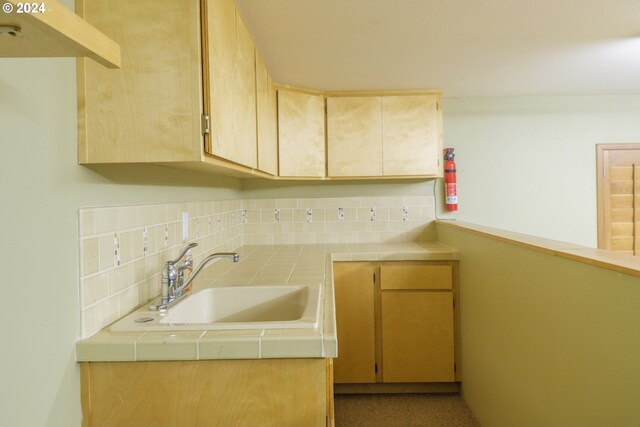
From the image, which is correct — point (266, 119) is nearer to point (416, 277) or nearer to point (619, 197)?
point (416, 277)

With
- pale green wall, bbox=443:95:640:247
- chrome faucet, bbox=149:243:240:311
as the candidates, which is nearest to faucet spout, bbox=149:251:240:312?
chrome faucet, bbox=149:243:240:311

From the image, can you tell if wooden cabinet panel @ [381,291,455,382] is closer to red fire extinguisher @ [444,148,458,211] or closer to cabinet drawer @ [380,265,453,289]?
cabinet drawer @ [380,265,453,289]

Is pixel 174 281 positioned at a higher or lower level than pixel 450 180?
lower

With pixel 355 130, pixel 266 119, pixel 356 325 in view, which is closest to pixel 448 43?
pixel 355 130

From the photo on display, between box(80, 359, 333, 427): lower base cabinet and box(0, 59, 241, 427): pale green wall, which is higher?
box(0, 59, 241, 427): pale green wall

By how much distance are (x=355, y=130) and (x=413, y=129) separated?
1.45 ft

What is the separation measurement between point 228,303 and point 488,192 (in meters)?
2.53

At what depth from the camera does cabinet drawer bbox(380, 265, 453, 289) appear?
2561 millimetres

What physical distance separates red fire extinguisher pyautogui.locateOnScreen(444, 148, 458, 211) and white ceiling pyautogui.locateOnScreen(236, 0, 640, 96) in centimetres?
55

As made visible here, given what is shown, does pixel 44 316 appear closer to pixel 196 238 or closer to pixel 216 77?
pixel 216 77

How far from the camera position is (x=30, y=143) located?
3.01ft

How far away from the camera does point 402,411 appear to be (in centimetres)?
242

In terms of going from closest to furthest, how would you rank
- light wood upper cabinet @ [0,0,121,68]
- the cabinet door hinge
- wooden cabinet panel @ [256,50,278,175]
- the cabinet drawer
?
light wood upper cabinet @ [0,0,121,68] < the cabinet door hinge < wooden cabinet panel @ [256,50,278,175] < the cabinet drawer

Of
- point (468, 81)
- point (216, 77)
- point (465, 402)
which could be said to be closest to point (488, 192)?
point (468, 81)
